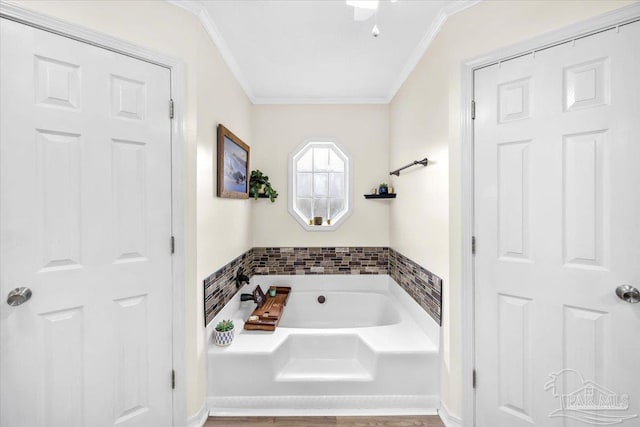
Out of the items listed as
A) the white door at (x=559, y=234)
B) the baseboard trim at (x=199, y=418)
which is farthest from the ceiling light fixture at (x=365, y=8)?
the baseboard trim at (x=199, y=418)

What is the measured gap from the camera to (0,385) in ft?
3.72

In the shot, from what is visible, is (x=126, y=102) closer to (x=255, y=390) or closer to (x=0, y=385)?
(x=0, y=385)

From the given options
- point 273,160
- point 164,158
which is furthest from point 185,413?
point 273,160

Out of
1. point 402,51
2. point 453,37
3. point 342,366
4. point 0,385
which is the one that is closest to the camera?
point 0,385

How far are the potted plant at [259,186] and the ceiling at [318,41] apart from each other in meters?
0.80

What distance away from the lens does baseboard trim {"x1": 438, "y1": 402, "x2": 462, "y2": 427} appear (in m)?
1.61

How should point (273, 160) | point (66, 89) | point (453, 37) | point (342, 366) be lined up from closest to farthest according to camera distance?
point (66, 89) → point (453, 37) → point (342, 366) → point (273, 160)

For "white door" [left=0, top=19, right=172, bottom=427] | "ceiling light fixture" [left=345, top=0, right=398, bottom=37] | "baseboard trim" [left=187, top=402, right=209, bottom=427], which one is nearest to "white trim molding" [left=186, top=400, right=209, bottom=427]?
"baseboard trim" [left=187, top=402, right=209, bottom=427]

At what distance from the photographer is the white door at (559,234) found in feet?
3.84

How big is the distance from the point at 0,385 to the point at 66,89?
4.13 feet

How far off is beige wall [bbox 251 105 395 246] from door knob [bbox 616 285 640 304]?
1942mm

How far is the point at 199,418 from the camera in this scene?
1687mm

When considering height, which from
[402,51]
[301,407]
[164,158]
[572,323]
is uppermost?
[402,51]

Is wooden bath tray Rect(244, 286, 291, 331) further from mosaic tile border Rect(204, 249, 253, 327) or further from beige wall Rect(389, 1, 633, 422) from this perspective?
beige wall Rect(389, 1, 633, 422)
